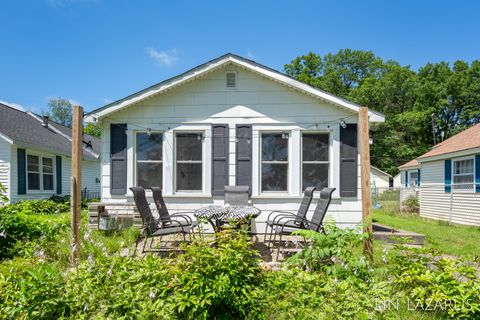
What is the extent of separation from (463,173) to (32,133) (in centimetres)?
1829

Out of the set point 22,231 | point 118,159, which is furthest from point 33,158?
point 22,231

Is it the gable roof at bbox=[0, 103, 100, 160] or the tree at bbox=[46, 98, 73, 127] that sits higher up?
the tree at bbox=[46, 98, 73, 127]

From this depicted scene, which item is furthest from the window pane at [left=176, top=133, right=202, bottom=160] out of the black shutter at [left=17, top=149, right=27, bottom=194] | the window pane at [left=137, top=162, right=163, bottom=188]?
the black shutter at [left=17, top=149, right=27, bottom=194]

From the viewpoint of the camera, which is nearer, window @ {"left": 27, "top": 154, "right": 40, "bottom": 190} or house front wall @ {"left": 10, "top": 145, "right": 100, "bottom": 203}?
house front wall @ {"left": 10, "top": 145, "right": 100, "bottom": 203}

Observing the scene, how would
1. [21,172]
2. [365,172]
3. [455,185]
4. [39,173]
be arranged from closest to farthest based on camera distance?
[365,172], [455,185], [21,172], [39,173]

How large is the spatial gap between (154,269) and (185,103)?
4.86 m

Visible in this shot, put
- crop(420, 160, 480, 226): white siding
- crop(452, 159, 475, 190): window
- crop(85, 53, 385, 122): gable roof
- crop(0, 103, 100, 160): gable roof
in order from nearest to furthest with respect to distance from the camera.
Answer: crop(85, 53, 385, 122): gable roof, crop(420, 160, 480, 226): white siding, crop(452, 159, 475, 190): window, crop(0, 103, 100, 160): gable roof

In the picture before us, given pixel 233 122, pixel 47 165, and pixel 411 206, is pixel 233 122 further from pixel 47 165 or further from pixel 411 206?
pixel 411 206

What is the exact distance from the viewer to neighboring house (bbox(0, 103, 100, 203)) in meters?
10.6

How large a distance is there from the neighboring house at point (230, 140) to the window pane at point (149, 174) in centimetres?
2

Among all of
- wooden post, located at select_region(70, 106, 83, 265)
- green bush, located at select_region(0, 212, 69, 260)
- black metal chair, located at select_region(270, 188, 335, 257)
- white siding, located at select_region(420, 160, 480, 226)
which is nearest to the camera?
wooden post, located at select_region(70, 106, 83, 265)

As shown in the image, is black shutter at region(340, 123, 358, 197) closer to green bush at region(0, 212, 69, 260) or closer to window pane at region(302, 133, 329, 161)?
window pane at region(302, 133, 329, 161)

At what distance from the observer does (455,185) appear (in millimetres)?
10828

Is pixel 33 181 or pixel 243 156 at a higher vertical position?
pixel 243 156
